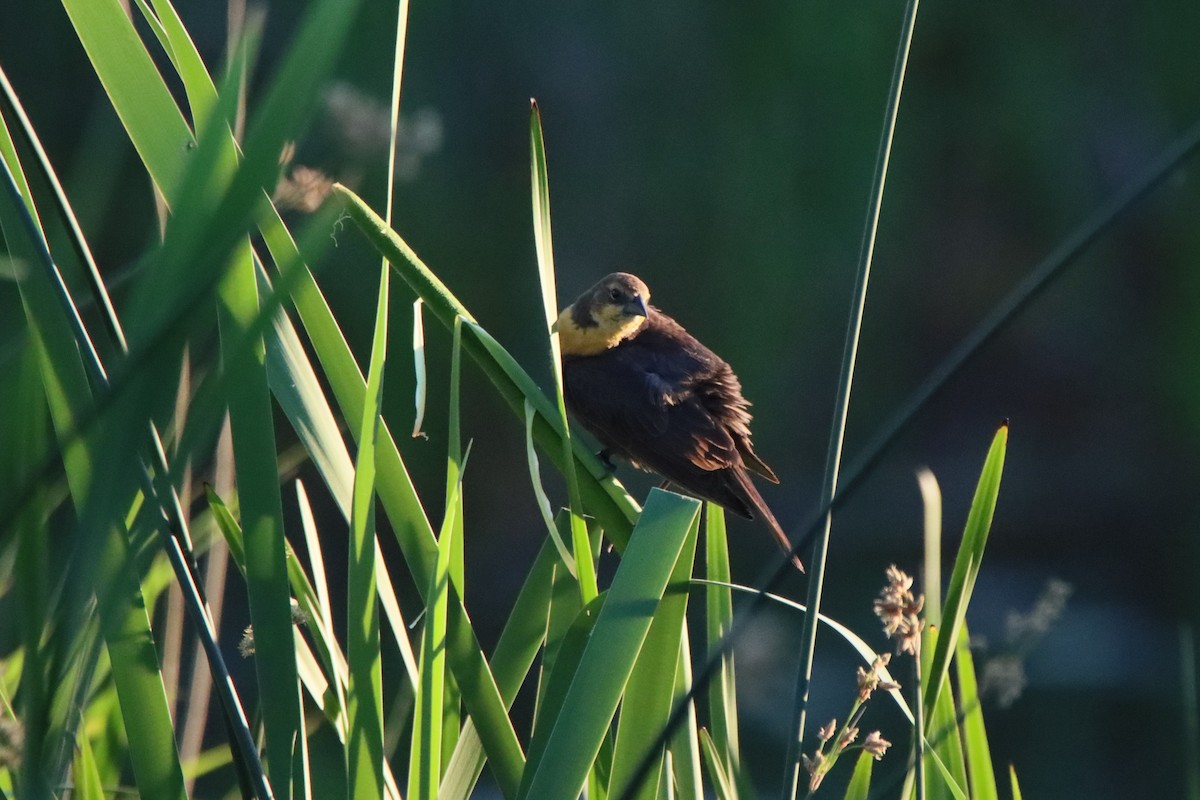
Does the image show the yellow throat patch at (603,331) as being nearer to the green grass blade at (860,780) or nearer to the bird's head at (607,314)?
the bird's head at (607,314)

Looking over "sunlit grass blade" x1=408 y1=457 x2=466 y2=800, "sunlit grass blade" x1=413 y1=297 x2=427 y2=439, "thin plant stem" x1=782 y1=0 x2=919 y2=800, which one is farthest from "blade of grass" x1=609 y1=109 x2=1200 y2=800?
"sunlit grass blade" x1=413 y1=297 x2=427 y2=439

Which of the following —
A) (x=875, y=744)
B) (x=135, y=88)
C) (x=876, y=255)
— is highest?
(x=135, y=88)

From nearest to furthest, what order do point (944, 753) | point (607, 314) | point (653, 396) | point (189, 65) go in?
point (189, 65)
point (944, 753)
point (653, 396)
point (607, 314)

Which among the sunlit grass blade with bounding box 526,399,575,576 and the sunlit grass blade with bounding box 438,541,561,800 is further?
the sunlit grass blade with bounding box 438,541,561,800

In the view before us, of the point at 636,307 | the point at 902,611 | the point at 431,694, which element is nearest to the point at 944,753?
the point at 902,611

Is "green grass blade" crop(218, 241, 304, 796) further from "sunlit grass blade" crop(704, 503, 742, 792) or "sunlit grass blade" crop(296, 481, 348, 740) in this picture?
"sunlit grass blade" crop(704, 503, 742, 792)

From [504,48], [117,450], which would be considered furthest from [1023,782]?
[117,450]

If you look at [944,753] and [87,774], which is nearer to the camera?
[87,774]

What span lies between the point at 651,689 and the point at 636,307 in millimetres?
1477

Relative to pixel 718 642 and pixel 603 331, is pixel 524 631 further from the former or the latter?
pixel 603 331

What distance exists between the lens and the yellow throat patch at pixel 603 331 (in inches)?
103

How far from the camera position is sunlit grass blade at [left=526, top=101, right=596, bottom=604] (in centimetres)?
121

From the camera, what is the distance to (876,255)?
224 inches

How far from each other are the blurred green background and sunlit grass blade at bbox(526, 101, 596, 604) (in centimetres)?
375
